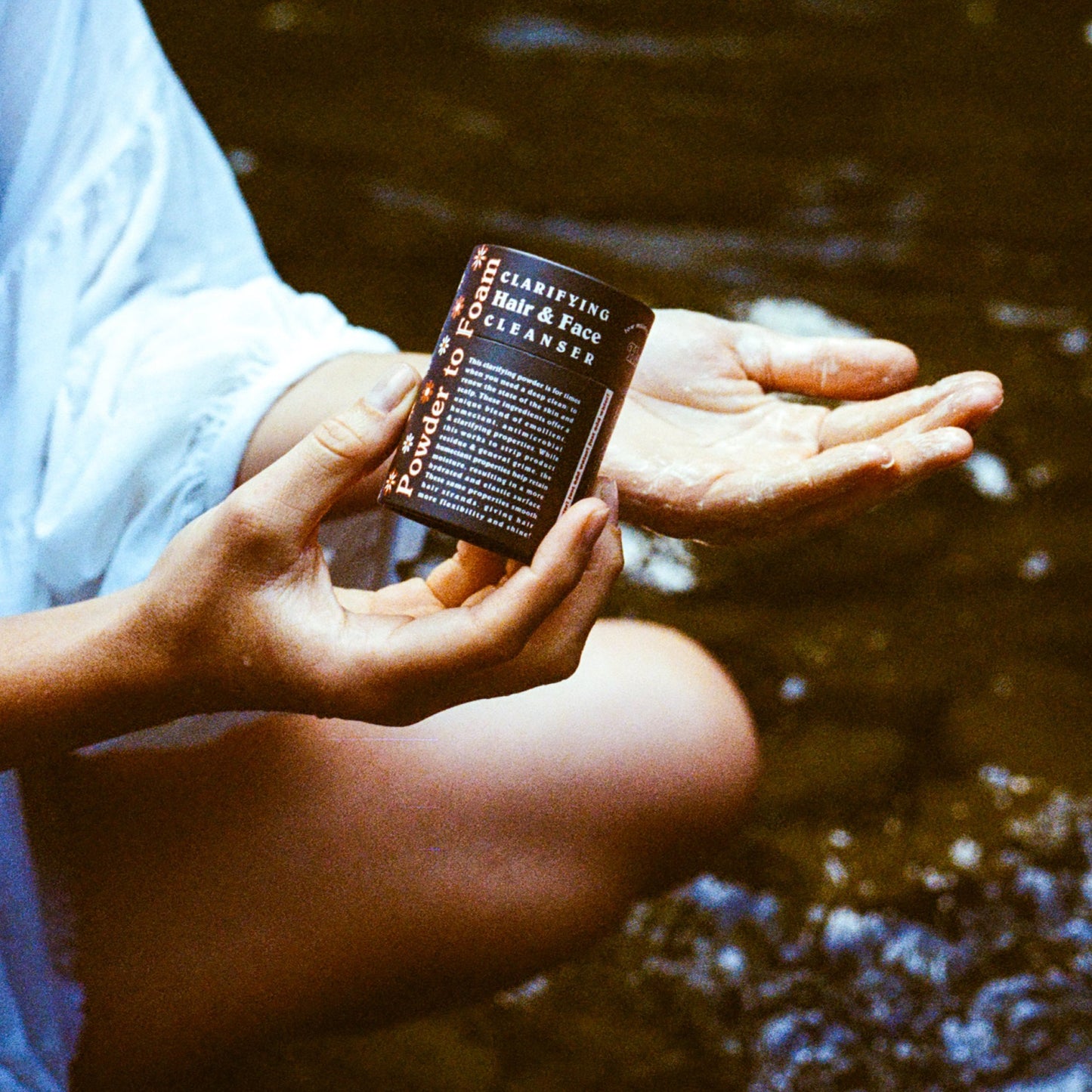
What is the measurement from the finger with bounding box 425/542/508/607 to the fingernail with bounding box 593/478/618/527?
0.08 metres

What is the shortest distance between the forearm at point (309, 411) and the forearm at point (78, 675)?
0.24m

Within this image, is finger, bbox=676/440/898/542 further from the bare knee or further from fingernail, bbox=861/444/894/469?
the bare knee

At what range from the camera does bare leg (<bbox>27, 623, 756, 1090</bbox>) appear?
33.2 inches

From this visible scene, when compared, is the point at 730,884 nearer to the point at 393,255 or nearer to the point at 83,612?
the point at 83,612

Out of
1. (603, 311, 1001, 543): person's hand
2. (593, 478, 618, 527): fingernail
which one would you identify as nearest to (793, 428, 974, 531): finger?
(603, 311, 1001, 543): person's hand

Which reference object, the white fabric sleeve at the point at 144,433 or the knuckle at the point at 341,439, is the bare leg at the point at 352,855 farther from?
the knuckle at the point at 341,439

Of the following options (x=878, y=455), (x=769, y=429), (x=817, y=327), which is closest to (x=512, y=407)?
(x=878, y=455)

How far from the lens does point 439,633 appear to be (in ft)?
2.25

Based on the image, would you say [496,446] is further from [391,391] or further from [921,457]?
[921,457]

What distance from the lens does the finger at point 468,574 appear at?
79 centimetres

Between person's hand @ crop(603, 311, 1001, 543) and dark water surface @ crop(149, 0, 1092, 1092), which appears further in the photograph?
dark water surface @ crop(149, 0, 1092, 1092)

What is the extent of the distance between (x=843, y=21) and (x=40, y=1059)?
256 cm

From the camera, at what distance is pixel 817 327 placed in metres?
1.96

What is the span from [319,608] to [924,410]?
457mm
